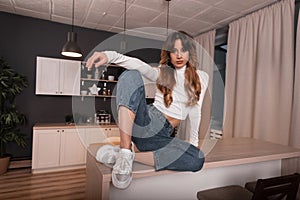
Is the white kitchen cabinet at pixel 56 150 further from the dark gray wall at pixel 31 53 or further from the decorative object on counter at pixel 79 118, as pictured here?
the dark gray wall at pixel 31 53

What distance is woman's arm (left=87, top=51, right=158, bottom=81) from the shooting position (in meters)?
0.90

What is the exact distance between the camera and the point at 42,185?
7.82 ft

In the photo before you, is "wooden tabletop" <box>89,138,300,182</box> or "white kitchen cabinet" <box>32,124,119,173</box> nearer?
"wooden tabletop" <box>89,138,300,182</box>

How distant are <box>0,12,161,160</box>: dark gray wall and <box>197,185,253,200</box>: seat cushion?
283 cm

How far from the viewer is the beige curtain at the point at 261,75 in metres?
2.15

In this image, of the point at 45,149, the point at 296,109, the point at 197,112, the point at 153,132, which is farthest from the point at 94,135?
the point at 296,109

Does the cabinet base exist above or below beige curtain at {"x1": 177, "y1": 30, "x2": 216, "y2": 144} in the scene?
below

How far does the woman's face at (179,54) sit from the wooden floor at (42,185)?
184 cm

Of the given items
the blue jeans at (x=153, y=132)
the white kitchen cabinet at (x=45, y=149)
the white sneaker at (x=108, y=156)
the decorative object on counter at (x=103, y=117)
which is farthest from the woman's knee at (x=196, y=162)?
the decorative object on counter at (x=103, y=117)

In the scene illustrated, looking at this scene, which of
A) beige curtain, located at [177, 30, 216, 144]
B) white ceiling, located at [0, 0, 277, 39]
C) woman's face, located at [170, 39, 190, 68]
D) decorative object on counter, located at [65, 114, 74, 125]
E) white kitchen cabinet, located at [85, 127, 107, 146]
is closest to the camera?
woman's face, located at [170, 39, 190, 68]

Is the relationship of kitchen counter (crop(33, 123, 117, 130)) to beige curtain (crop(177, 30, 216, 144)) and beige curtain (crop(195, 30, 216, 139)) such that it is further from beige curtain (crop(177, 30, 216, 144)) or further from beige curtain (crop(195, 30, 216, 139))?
beige curtain (crop(195, 30, 216, 139))

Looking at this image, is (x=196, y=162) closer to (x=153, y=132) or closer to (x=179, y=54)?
(x=153, y=132)

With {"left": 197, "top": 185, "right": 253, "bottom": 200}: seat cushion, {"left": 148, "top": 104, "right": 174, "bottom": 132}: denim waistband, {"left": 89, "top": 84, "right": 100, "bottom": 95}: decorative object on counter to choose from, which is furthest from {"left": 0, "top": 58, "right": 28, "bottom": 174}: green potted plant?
{"left": 197, "top": 185, "right": 253, "bottom": 200}: seat cushion

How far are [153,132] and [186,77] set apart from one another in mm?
398
